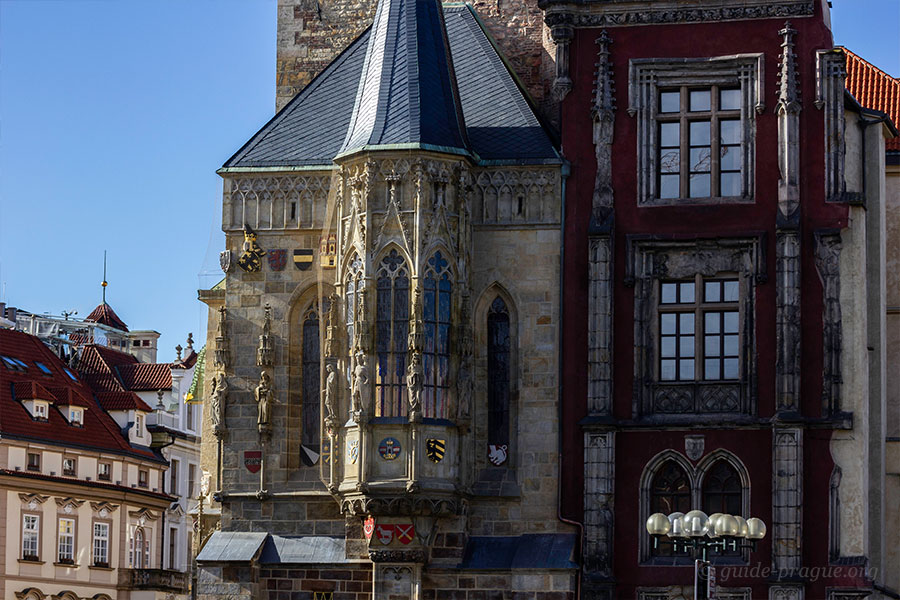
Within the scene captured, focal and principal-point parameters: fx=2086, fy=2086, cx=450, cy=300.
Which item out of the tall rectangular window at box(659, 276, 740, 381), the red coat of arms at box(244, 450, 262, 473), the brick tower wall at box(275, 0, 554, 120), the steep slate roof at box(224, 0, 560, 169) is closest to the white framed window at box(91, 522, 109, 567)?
the brick tower wall at box(275, 0, 554, 120)

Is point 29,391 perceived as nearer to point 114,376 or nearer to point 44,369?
point 44,369

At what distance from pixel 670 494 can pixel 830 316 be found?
13.5ft

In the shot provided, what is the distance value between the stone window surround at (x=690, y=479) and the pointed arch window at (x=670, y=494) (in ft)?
0.29

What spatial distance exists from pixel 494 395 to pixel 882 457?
7.01m

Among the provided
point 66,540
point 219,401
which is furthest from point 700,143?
point 66,540

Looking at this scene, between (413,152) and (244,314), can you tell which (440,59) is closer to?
(413,152)

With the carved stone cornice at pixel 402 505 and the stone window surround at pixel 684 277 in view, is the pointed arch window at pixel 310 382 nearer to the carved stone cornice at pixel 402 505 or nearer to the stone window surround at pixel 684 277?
the carved stone cornice at pixel 402 505

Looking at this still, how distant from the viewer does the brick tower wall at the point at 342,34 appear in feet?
135

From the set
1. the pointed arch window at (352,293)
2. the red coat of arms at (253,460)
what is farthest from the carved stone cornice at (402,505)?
the pointed arch window at (352,293)

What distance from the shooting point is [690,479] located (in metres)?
35.8

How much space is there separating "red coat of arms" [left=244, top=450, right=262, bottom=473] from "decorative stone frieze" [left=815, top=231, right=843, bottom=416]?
9.87 metres

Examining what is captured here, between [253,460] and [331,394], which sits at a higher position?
[331,394]

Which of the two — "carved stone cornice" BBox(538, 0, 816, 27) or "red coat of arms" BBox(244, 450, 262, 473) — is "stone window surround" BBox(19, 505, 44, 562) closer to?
"red coat of arms" BBox(244, 450, 262, 473)

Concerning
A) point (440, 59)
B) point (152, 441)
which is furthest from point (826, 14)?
point (152, 441)
